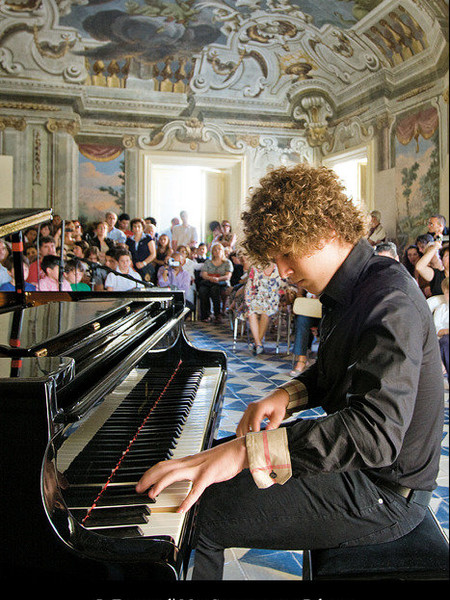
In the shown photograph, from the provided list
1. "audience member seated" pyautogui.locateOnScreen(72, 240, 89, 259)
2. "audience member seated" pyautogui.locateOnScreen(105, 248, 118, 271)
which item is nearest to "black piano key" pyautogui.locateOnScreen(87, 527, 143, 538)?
"audience member seated" pyautogui.locateOnScreen(105, 248, 118, 271)

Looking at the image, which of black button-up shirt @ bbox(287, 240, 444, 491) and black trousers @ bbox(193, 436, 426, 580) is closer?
black button-up shirt @ bbox(287, 240, 444, 491)

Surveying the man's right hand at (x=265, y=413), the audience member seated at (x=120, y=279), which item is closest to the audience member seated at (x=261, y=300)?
the audience member seated at (x=120, y=279)

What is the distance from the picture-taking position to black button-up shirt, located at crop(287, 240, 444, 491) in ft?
3.06

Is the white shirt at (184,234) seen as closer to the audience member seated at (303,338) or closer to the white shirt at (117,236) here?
the white shirt at (117,236)

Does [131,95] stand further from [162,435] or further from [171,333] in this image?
[162,435]

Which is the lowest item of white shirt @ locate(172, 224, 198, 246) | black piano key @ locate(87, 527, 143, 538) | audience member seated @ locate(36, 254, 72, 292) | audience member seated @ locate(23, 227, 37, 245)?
black piano key @ locate(87, 527, 143, 538)

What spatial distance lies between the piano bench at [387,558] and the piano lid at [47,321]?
81 centimetres

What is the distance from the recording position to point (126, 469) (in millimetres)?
1149

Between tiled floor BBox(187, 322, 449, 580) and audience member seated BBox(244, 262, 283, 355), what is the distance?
29 centimetres

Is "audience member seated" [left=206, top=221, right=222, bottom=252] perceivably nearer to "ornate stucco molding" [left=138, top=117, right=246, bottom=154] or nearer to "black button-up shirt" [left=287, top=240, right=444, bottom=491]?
"ornate stucco molding" [left=138, top=117, right=246, bottom=154]

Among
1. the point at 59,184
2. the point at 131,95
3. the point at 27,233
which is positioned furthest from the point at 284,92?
the point at 27,233

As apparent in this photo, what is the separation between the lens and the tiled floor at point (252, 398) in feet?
6.38

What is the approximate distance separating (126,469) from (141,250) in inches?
307

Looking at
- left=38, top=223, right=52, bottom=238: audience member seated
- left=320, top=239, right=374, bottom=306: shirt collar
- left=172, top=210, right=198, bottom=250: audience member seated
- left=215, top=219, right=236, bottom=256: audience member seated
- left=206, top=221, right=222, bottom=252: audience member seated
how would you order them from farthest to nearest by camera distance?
left=206, top=221, right=222, bottom=252: audience member seated → left=172, top=210, right=198, bottom=250: audience member seated → left=215, top=219, right=236, bottom=256: audience member seated → left=38, top=223, right=52, bottom=238: audience member seated → left=320, top=239, right=374, bottom=306: shirt collar
